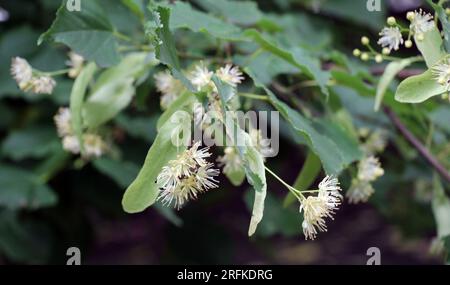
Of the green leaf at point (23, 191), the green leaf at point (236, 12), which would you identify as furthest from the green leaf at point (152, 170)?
the green leaf at point (23, 191)

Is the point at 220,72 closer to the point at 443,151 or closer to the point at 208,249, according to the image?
the point at 443,151

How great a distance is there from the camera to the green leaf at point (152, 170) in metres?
0.75

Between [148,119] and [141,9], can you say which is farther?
[148,119]

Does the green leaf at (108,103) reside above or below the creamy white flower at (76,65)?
below

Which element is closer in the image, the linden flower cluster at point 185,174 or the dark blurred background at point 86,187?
the linden flower cluster at point 185,174

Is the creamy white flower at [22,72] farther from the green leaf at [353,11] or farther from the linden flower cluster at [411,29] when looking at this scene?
the green leaf at [353,11]

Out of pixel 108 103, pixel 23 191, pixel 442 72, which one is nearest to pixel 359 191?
pixel 442 72

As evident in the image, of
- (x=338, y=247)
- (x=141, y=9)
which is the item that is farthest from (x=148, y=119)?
(x=338, y=247)

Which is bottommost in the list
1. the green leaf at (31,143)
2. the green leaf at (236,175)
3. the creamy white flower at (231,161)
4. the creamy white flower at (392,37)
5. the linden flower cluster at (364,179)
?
the green leaf at (236,175)

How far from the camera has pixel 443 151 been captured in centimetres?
127

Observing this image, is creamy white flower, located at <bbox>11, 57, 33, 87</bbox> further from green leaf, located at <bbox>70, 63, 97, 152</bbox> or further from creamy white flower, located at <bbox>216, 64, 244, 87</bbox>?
creamy white flower, located at <bbox>216, 64, 244, 87</bbox>

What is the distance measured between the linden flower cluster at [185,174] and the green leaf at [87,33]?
30cm

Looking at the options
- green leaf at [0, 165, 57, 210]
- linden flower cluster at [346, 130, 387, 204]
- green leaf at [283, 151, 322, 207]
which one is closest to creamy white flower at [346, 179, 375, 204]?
linden flower cluster at [346, 130, 387, 204]
